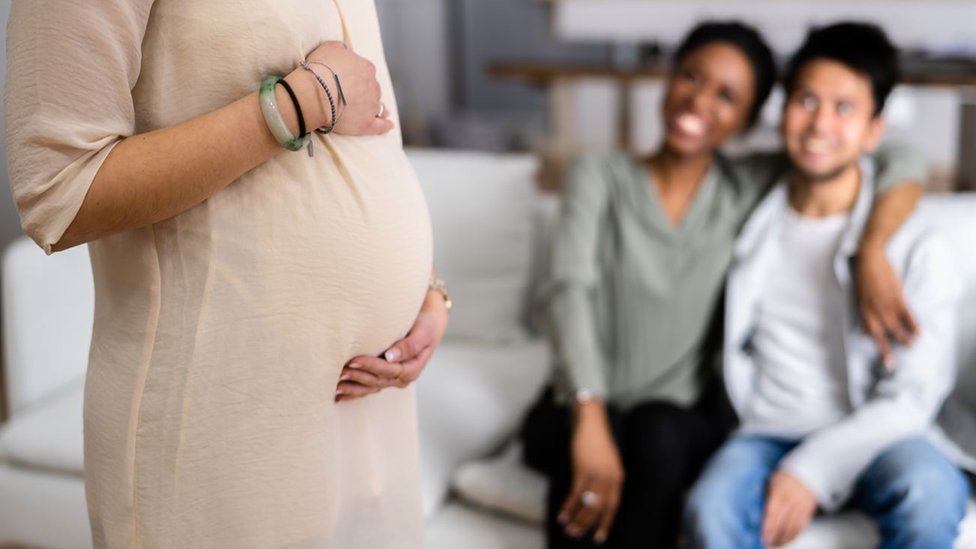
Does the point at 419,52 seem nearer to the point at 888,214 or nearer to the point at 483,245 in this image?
the point at 483,245

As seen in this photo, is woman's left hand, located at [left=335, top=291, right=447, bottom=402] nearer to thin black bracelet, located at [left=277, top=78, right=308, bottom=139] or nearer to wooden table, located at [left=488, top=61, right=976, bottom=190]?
thin black bracelet, located at [left=277, top=78, right=308, bottom=139]

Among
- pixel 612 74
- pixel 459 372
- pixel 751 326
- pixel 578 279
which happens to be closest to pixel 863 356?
pixel 751 326

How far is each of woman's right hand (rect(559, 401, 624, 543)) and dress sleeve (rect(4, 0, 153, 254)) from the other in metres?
0.90

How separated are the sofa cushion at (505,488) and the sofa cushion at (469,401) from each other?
4cm

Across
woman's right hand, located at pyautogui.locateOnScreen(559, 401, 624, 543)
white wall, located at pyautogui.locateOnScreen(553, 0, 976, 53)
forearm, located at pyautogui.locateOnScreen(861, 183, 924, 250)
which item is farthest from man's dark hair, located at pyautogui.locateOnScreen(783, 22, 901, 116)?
white wall, located at pyautogui.locateOnScreen(553, 0, 976, 53)

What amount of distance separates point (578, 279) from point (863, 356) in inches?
17.6

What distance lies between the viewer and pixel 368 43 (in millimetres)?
868

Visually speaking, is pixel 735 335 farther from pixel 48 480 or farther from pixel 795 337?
pixel 48 480

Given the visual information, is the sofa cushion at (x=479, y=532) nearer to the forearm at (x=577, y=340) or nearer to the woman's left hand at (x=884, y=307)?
the forearm at (x=577, y=340)

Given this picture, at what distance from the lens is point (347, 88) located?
0.79 metres

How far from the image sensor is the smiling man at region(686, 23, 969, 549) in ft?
4.50

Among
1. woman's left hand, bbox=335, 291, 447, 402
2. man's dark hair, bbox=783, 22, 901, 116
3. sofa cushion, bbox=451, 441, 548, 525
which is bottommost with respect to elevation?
sofa cushion, bbox=451, 441, 548, 525

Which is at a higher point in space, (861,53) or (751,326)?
(861,53)

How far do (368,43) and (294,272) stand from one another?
217mm
